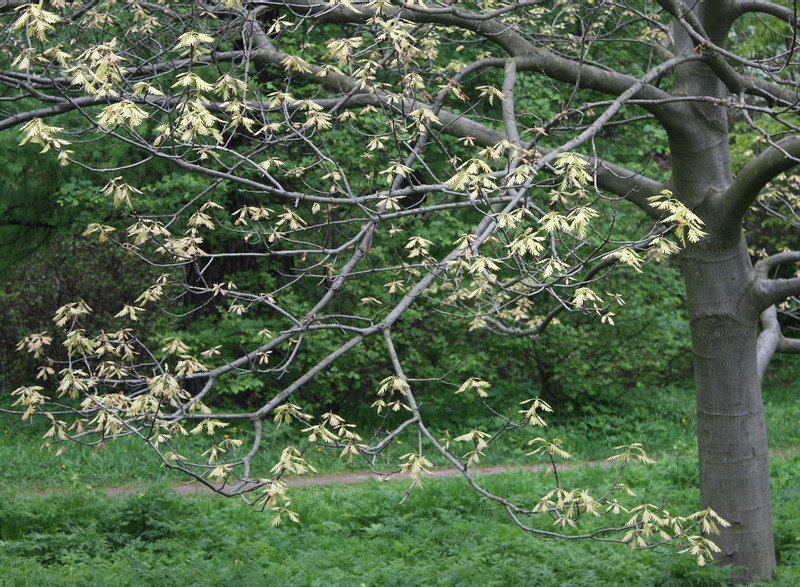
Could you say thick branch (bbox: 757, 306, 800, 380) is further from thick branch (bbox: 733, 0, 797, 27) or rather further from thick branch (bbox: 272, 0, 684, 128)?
thick branch (bbox: 733, 0, 797, 27)

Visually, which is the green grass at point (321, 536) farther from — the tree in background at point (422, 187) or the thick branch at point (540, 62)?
the thick branch at point (540, 62)


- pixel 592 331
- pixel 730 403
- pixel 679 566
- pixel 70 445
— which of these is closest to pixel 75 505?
pixel 70 445

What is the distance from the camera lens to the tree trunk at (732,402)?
6496 millimetres

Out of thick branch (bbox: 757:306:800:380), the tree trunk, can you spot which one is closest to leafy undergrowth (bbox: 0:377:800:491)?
thick branch (bbox: 757:306:800:380)

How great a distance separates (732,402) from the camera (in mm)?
6535

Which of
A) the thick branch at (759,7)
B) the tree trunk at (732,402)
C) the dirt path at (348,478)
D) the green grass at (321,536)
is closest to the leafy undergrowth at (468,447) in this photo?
the green grass at (321,536)

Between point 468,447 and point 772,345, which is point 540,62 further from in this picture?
point 468,447

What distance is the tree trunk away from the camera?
6496 millimetres

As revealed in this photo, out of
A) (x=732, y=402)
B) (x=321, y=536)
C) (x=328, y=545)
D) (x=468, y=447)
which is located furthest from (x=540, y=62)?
(x=468, y=447)

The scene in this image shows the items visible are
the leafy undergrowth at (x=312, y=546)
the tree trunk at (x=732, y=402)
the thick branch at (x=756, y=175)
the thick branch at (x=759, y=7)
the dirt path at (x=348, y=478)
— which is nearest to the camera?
the thick branch at (x=756, y=175)

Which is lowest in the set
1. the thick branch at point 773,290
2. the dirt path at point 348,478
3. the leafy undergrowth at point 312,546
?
the leafy undergrowth at point 312,546

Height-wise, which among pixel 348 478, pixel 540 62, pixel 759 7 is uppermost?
pixel 759 7

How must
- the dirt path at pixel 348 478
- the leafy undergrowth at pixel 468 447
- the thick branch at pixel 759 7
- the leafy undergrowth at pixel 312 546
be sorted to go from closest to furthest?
the thick branch at pixel 759 7, the leafy undergrowth at pixel 312 546, the dirt path at pixel 348 478, the leafy undergrowth at pixel 468 447

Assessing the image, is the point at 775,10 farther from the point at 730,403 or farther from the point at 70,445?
the point at 70,445
